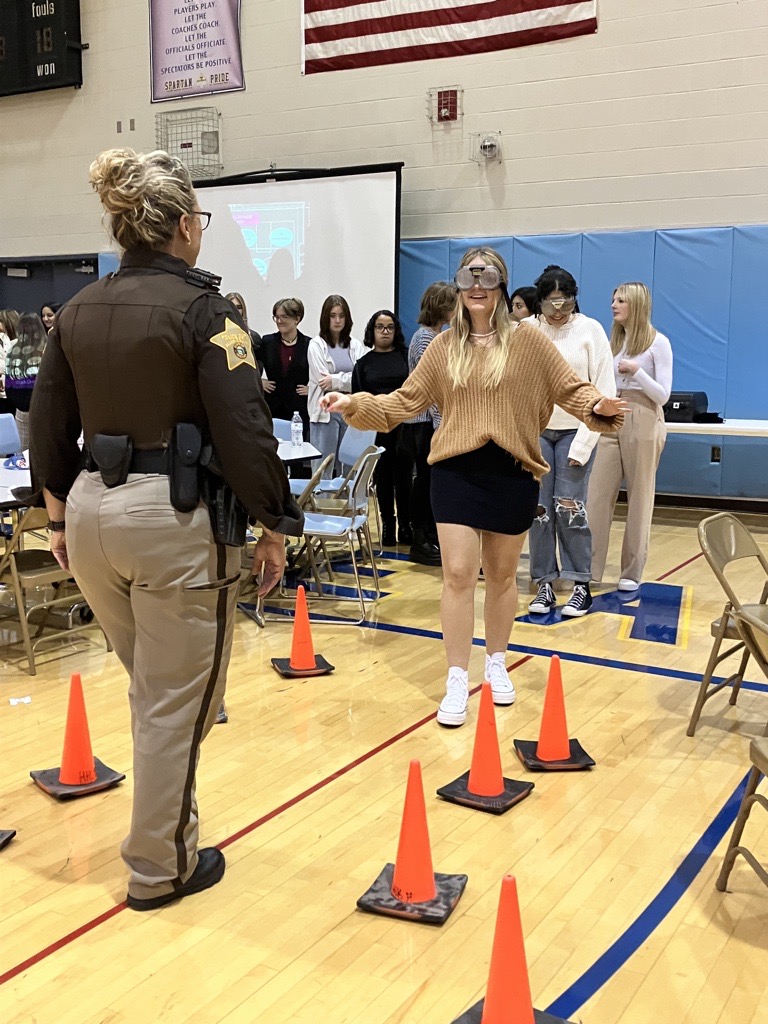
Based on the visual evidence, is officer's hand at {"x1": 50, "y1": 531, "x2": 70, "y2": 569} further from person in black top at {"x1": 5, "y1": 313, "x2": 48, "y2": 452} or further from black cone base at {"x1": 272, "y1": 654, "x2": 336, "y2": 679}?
person in black top at {"x1": 5, "y1": 313, "x2": 48, "y2": 452}

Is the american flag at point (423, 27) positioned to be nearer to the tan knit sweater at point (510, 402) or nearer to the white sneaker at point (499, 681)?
the tan knit sweater at point (510, 402)

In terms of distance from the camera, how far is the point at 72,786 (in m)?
3.17

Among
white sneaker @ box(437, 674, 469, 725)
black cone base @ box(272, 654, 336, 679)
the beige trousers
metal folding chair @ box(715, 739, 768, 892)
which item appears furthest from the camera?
the beige trousers

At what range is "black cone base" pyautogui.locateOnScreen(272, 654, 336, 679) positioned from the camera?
4.32m

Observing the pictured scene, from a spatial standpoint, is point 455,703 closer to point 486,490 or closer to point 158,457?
point 486,490

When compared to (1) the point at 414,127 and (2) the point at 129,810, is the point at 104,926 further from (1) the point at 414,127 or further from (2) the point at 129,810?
(1) the point at 414,127

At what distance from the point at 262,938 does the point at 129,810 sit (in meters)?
0.83

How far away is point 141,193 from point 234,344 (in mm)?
411

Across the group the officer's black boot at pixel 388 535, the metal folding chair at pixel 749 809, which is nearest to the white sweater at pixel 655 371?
the officer's black boot at pixel 388 535

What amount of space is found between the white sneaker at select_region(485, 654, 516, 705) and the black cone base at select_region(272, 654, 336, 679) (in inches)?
30.0

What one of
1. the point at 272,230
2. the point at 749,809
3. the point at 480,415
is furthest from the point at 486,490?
the point at 272,230

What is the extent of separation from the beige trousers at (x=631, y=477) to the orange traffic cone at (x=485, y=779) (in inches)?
108

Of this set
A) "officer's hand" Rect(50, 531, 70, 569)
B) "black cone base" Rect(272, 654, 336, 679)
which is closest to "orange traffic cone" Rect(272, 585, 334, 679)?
"black cone base" Rect(272, 654, 336, 679)

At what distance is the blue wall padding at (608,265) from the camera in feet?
27.6
